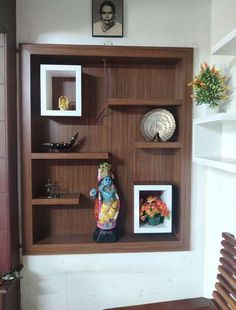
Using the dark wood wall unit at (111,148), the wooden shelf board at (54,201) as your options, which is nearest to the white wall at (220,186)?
the dark wood wall unit at (111,148)

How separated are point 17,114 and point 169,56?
95cm

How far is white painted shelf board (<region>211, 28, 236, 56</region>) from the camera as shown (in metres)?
1.02

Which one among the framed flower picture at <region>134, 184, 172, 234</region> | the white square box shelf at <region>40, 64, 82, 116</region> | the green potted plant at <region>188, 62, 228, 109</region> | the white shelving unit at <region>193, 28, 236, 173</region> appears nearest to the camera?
the green potted plant at <region>188, 62, 228, 109</region>

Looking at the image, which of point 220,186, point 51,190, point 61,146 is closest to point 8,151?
point 61,146

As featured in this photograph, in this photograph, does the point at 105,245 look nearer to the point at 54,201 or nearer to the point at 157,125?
the point at 54,201

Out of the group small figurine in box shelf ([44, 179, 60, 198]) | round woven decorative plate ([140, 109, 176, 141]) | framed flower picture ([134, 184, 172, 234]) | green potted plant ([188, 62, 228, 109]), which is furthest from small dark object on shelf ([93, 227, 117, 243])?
green potted plant ([188, 62, 228, 109])

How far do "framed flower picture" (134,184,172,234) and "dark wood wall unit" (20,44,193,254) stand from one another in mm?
64

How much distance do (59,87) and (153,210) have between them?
0.97 m

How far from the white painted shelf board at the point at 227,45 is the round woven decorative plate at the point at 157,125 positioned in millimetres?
510

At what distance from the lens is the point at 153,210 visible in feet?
5.28

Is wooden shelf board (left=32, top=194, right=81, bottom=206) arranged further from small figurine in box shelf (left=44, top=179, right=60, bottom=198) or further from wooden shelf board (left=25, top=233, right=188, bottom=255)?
wooden shelf board (left=25, top=233, right=188, bottom=255)

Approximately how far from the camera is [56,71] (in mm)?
1511

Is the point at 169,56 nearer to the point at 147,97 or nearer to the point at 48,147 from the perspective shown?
the point at 147,97

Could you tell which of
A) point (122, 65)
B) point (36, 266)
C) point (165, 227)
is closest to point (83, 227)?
point (36, 266)
